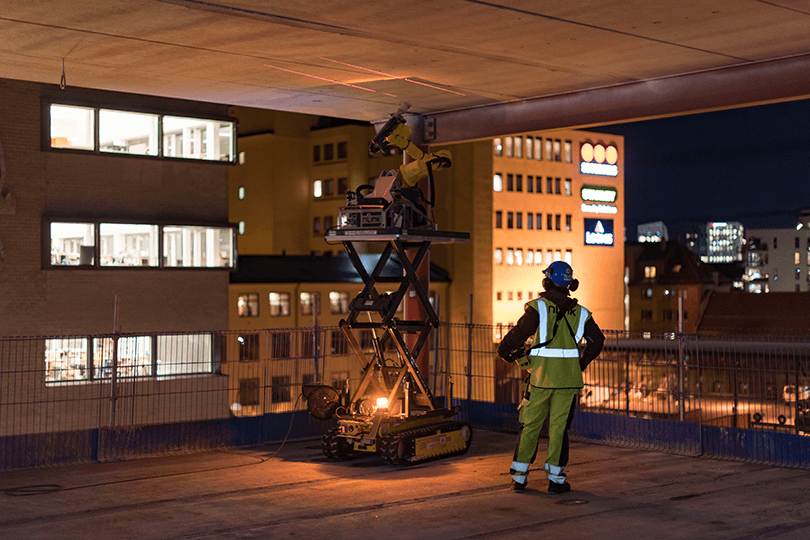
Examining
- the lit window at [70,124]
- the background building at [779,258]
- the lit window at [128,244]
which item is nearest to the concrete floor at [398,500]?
the lit window at [128,244]

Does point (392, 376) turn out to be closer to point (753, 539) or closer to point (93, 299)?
point (753, 539)

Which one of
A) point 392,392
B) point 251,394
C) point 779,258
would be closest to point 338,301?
point 251,394

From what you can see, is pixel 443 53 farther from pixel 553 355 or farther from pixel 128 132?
pixel 128 132

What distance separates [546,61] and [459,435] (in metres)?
4.77

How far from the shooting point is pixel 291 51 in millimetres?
11633

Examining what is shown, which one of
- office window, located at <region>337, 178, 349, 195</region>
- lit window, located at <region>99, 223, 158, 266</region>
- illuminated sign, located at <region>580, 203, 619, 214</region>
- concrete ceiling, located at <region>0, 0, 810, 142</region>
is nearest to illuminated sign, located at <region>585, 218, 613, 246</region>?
illuminated sign, located at <region>580, 203, 619, 214</region>

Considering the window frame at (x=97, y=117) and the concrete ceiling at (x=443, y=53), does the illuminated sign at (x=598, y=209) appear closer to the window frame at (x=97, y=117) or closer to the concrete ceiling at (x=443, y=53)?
the window frame at (x=97, y=117)

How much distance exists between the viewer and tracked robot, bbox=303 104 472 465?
11.7m

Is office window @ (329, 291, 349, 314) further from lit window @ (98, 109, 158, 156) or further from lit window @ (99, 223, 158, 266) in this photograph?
lit window @ (98, 109, 158, 156)

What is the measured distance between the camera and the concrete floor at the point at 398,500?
8.67 meters

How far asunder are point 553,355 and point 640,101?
494 centimetres

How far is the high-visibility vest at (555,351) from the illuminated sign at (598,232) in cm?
7892

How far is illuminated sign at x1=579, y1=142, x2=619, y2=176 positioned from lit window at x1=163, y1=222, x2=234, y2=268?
197 feet

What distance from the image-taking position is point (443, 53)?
11656 mm
